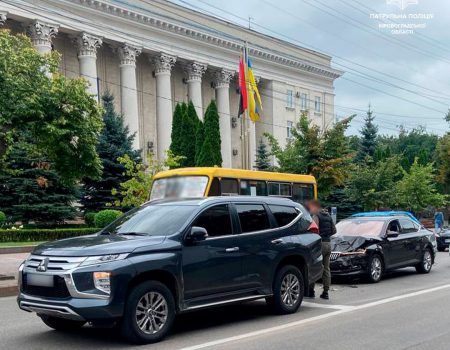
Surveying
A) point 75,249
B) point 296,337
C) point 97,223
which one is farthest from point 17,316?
point 97,223

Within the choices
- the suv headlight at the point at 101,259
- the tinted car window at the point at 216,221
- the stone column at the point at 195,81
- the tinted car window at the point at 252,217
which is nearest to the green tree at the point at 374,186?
the stone column at the point at 195,81

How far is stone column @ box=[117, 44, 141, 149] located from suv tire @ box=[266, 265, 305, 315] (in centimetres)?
3566

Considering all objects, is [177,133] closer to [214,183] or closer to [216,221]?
[214,183]

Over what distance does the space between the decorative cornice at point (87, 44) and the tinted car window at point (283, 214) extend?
3466 centimetres

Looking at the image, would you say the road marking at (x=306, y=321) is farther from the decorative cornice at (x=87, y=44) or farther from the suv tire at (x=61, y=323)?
the decorative cornice at (x=87, y=44)

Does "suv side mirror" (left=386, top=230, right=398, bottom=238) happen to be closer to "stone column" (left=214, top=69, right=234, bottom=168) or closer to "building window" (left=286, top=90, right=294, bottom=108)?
"stone column" (left=214, top=69, right=234, bottom=168)

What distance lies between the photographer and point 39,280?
7418 millimetres

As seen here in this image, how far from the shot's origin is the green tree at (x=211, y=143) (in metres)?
42.5

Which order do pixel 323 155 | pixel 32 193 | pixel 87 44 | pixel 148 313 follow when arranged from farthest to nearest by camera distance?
pixel 87 44 < pixel 323 155 < pixel 32 193 < pixel 148 313

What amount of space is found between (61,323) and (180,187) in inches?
462

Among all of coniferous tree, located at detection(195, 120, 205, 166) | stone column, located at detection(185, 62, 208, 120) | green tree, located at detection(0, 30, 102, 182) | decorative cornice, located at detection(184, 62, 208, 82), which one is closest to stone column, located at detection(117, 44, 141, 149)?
coniferous tree, located at detection(195, 120, 205, 166)

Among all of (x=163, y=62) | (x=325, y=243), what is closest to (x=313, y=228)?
(x=325, y=243)

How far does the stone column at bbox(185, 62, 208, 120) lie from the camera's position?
165 ft

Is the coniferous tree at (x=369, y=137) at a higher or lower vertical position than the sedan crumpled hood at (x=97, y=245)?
higher
